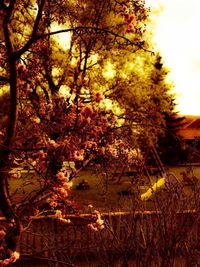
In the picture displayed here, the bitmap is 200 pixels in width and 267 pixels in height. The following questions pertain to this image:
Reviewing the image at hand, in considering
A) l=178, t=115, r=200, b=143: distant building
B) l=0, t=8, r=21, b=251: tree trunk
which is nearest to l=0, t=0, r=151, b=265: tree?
l=0, t=8, r=21, b=251: tree trunk

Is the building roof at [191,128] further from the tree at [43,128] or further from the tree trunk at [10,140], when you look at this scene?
the tree trunk at [10,140]

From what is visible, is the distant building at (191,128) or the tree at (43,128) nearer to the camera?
the tree at (43,128)

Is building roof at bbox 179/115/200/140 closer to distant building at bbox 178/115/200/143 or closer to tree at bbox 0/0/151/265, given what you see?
distant building at bbox 178/115/200/143

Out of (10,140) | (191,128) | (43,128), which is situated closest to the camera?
(10,140)

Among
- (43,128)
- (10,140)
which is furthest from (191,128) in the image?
(10,140)

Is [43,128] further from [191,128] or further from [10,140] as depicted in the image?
[191,128]

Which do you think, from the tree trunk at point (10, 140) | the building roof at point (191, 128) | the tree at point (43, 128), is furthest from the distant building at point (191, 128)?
the tree trunk at point (10, 140)

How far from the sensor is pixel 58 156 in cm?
679

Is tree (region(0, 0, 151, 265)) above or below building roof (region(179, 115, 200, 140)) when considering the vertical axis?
below

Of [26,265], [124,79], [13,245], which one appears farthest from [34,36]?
[124,79]

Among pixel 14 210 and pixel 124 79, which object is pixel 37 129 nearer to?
pixel 14 210

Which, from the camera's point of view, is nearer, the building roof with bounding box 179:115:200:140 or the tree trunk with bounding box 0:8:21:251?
the tree trunk with bounding box 0:8:21:251

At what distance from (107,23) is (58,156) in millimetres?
15920

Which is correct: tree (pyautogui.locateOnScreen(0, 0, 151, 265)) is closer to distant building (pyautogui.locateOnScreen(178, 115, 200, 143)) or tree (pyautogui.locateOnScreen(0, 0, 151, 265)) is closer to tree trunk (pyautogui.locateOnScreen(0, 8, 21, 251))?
tree trunk (pyautogui.locateOnScreen(0, 8, 21, 251))
